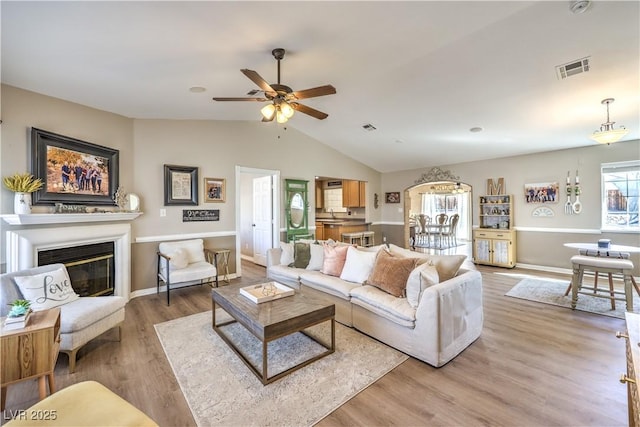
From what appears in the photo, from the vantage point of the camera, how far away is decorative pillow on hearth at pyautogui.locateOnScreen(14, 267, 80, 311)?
2.37 meters

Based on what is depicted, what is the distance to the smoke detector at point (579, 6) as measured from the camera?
87.1 inches

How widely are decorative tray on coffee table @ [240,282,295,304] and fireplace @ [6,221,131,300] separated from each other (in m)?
2.24

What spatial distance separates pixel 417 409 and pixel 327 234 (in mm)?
6090

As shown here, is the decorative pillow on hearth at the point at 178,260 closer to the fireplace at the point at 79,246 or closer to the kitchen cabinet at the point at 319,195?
the fireplace at the point at 79,246

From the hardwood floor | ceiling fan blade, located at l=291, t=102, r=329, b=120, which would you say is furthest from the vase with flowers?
ceiling fan blade, located at l=291, t=102, r=329, b=120

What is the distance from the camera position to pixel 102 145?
12.5 feet

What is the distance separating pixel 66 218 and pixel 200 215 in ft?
6.09

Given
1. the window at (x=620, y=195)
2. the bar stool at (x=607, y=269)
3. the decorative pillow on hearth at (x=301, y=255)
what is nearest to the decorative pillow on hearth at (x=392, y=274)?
the decorative pillow on hearth at (x=301, y=255)

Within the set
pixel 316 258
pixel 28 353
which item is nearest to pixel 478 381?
pixel 316 258

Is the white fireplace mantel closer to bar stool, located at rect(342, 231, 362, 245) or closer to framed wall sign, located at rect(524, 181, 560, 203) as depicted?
bar stool, located at rect(342, 231, 362, 245)

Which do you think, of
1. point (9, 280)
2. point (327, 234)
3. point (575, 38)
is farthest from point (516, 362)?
point (327, 234)

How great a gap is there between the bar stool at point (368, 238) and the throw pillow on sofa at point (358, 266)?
171 inches

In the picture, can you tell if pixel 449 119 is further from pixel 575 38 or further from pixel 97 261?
pixel 97 261

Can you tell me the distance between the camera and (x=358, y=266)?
3254 mm
